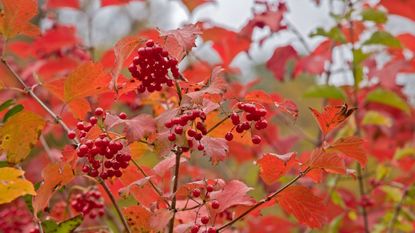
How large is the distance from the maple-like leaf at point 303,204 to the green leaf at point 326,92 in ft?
3.63

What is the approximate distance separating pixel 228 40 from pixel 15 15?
122 cm

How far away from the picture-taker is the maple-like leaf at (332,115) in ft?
4.13

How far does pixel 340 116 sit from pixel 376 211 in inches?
61.7

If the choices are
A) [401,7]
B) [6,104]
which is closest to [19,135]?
[6,104]

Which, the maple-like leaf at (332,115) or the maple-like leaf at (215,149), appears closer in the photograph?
the maple-like leaf at (215,149)

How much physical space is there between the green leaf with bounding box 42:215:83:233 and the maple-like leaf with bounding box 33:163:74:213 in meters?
0.10

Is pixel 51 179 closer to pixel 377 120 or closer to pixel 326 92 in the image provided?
pixel 326 92

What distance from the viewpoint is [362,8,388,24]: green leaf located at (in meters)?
2.30

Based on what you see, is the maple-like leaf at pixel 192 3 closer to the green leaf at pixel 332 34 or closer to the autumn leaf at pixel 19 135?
the green leaf at pixel 332 34

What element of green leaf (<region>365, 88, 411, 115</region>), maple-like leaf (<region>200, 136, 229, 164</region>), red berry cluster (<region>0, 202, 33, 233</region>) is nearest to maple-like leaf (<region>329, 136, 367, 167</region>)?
maple-like leaf (<region>200, 136, 229, 164</region>)

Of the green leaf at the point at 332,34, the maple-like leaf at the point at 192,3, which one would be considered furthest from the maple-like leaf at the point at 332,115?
the maple-like leaf at the point at 192,3

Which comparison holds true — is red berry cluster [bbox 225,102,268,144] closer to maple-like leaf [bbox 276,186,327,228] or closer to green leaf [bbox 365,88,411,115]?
maple-like leaf [bbox 276,186,327,228]

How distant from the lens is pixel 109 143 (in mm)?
1166

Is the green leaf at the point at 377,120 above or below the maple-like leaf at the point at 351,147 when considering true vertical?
→ below
